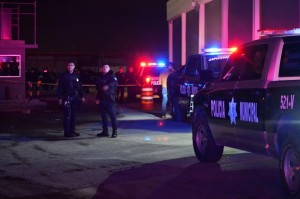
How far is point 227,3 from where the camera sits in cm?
2305

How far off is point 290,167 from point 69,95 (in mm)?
7790

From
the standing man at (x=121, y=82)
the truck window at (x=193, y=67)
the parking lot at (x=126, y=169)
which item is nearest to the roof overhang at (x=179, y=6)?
the standing man at (x=121, y=82)

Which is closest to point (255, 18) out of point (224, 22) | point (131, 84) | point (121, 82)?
point (224, 22)

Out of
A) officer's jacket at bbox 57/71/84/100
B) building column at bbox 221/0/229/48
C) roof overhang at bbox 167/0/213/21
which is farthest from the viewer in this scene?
roof overhang at bbox 167/0/213/21

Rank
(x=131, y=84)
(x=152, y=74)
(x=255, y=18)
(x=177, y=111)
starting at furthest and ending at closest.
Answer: (x=152, y=74) < (x=131, y=84) < (x=255, y=18) < (x=177, y=111)

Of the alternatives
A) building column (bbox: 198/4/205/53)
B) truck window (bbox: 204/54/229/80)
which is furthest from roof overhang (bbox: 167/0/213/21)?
truck window (bbox: 204/54/229/80)

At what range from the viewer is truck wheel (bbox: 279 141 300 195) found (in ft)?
23.0

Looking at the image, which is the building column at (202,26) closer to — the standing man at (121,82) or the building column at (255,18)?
the standing man at (121,82)

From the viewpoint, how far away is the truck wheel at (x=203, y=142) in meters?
9.76

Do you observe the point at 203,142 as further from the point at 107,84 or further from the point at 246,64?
the point at 107,84

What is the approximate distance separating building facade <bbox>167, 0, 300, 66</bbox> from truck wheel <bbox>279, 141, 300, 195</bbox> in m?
7.48

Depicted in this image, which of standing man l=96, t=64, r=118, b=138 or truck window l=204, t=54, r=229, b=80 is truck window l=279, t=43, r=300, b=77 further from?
truck window l=204, t=54, r=229, b=80

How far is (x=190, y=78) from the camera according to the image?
15750mm

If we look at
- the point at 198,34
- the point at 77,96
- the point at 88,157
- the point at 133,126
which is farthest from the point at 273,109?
the point at 198,34
